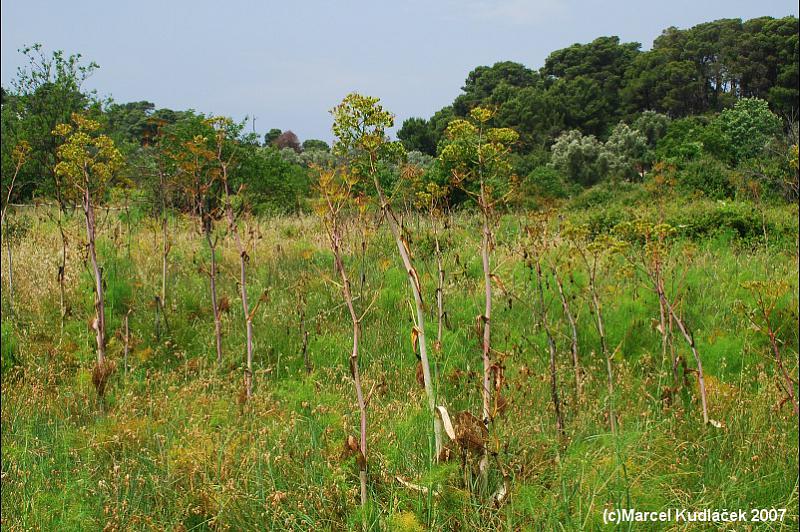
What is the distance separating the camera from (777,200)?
1577 cm

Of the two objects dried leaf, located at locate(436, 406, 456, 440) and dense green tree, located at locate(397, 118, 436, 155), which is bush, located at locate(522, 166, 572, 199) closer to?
dense green tree, located at locate(397, 118, 436, 155)

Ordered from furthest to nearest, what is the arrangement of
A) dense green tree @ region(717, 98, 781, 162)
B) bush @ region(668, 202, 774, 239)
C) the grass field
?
dense green tree @ region(717, 98, 781, 162)
bush @ region(668, 202, 774, 239)
the grass field

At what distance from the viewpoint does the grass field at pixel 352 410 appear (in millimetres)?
2518

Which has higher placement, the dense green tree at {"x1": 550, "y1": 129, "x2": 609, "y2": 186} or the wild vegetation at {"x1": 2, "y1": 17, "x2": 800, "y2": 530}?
the dense green tree at {"x1": 550, "y1": 129, "x2": 609, "y2": 186}

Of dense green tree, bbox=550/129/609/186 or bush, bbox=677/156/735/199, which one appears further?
dense green tree, bbox=550/129/609/186

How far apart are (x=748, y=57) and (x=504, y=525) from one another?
1794 inches

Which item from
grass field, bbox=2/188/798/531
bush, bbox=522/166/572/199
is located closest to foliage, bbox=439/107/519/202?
grass field, bbox=2/188/798/531

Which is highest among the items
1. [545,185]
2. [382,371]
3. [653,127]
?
[653,127]

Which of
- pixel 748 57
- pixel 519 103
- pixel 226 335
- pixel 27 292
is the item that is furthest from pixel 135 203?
pixel 748 57

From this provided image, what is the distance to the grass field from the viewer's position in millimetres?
2518

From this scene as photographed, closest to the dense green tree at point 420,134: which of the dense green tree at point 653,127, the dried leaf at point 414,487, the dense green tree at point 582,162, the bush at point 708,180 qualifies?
the dense green tree at point 582,162

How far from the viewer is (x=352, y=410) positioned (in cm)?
351

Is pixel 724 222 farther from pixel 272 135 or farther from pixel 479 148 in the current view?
pixel 272 135

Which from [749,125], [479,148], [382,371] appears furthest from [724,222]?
[749,125]
